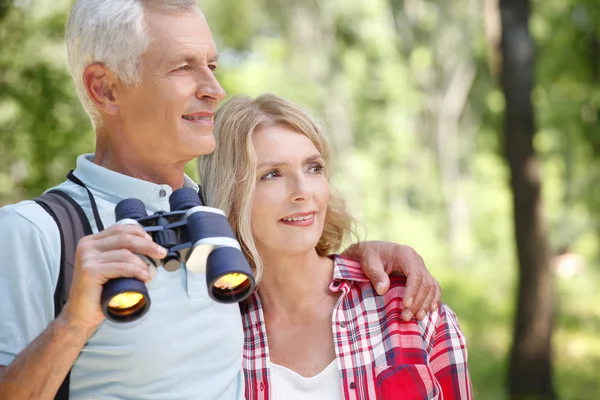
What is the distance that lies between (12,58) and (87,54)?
540cm

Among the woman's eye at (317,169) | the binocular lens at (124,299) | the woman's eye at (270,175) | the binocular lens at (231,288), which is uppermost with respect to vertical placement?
the woman's eye at (317,169)

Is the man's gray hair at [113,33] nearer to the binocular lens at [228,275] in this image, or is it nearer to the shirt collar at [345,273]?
the binocular lens at [228,275]

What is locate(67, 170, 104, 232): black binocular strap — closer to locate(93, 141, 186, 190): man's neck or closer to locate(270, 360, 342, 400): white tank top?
locate(93, 141, 186, 190): man's neck

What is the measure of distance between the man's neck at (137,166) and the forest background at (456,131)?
1039 mm

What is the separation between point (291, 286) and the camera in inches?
118

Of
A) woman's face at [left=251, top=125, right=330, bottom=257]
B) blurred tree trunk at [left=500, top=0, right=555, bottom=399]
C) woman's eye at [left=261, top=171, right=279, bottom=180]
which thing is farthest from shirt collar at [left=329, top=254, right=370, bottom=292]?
blurred tree trunk at [left=500, top=0, right=555, bottom=399]

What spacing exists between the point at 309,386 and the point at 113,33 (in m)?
1.28

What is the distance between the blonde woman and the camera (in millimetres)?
2762

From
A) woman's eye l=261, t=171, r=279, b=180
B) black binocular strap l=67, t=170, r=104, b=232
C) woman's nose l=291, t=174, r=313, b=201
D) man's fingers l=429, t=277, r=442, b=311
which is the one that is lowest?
man's fingers l=429, t=277, r=442, b=311

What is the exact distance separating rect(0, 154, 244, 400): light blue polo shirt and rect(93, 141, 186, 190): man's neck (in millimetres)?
63

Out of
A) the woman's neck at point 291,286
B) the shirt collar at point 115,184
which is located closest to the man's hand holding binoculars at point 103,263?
the shirt collar at point 115,184

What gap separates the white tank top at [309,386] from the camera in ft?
9.04

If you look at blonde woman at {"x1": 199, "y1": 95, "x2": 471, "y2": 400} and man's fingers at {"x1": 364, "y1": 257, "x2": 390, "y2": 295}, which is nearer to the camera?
blonde woman at {"x1": 199, "y1": 95, "x2": 471, "y2": 400}

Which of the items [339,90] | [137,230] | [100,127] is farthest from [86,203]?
[339,90]
